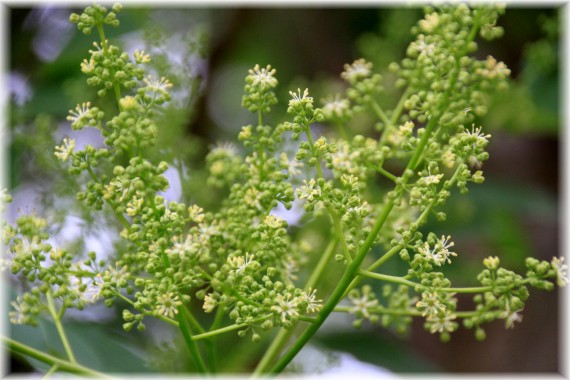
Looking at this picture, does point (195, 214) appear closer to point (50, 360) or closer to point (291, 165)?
point (291, 165)

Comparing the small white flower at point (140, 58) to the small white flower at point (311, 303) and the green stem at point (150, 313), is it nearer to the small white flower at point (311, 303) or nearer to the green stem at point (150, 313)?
the green stem at point (150, 313)

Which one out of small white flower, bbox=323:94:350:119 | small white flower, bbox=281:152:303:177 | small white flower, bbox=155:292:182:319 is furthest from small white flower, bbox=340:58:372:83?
small white flower, bbox=155:292:182:319

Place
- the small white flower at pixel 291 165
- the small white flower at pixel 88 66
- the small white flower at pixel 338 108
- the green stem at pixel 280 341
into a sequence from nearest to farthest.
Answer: the small white flower at pixel 88 66 → the small white flower at pixel 291 165 → the green stem at pixel 280 341 → the small white flower at pixel 338 108

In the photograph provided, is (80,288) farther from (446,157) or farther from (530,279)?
(530,279)

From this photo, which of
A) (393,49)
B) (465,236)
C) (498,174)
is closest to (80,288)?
(393,49)

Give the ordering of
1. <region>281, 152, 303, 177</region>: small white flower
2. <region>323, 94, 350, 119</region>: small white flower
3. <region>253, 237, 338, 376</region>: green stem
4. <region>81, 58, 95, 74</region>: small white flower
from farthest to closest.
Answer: <region>323, 94, 350, 119</region>: small white flower → <region>253, 237, 338, 376</region>: green stem → <region>281, 152, 303, 177</region>: small white flower → <region>81, 58, 95, 74</region>: small white flower

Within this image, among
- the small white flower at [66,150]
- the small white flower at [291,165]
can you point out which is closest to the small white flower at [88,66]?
the small white flower at [66,150]

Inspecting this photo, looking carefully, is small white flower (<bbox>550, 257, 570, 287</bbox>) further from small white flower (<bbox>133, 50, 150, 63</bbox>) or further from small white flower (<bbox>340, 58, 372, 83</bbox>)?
small white flower (<bbox>133, 50, 150, 63</bbox>)

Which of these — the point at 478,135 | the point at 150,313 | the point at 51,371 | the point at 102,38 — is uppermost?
the point at 102,38

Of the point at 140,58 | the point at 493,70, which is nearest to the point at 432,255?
the point at 493,70

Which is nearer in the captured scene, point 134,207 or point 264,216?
point 134,207

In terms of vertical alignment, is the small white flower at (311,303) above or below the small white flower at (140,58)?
below

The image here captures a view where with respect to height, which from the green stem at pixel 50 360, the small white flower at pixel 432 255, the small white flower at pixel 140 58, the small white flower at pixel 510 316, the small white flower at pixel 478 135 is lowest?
the green stem at pixel 50 360
